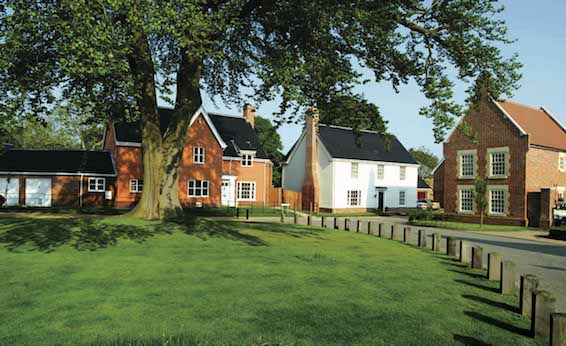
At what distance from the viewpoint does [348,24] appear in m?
15.9

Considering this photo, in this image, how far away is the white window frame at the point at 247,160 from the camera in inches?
1918

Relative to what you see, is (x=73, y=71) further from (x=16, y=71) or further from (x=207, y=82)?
(x=207, y=82)

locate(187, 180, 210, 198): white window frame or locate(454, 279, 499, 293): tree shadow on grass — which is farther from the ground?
locate(187, 180, 210, 198): white window frame

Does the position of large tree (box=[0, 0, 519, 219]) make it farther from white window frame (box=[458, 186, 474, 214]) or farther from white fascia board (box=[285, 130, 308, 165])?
white fascia board (box=[285, 130, 308, 165])

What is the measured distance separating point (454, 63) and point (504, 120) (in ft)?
80.1

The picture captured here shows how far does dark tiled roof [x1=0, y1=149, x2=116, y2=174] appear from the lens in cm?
4144

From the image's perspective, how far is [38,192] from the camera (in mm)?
41094

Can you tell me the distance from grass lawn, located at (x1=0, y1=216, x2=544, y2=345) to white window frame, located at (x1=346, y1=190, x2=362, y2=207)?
33.5 m

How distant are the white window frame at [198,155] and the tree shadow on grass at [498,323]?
123 feet

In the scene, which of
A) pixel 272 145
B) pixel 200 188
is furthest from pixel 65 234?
pixel 272 145

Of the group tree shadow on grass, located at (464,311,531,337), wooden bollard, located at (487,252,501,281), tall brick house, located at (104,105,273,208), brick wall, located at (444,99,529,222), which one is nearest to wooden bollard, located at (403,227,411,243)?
wooden bollard, located at (487,252,501,281)

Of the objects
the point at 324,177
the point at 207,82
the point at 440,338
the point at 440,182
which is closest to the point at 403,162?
the point at 440,182

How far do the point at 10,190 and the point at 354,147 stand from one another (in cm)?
3479

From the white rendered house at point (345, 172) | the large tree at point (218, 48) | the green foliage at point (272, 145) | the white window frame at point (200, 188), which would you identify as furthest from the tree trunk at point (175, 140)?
the green foliage at point (272, 145)
